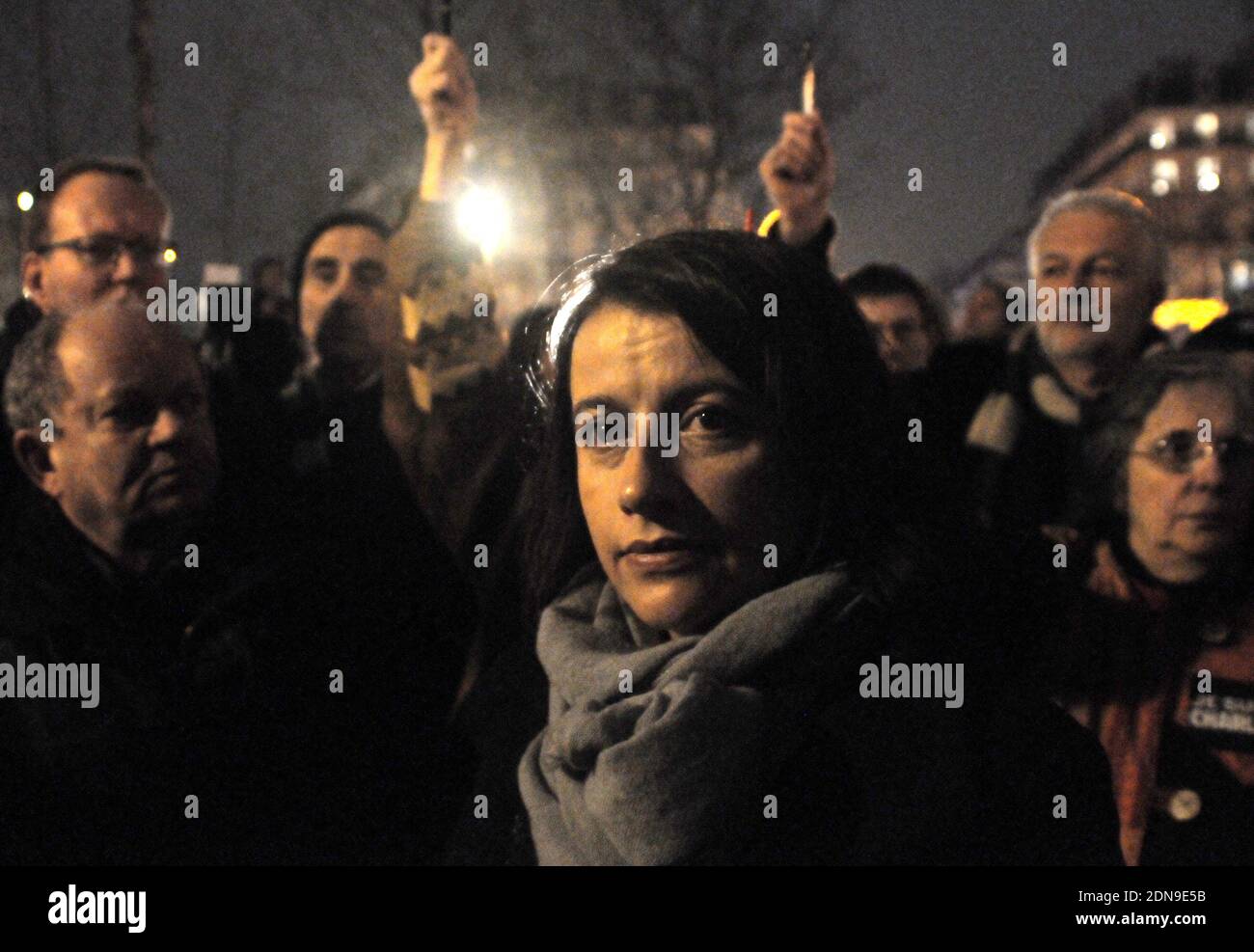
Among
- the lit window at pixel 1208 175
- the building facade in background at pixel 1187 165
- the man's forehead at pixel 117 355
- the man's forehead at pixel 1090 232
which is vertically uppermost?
the lit window at pixel 1208 175

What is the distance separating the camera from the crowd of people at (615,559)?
6.00ft

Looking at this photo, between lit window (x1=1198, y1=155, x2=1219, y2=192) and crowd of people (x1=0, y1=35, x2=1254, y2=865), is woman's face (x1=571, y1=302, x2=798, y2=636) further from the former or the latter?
lit window (x1=1198, y1=155, x2=1219, y2=192)

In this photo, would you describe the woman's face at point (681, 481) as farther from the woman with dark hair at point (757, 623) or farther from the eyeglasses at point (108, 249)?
the eyeglasses at point (108, 249)

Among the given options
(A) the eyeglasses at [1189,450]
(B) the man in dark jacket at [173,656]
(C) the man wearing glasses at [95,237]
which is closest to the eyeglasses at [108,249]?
(C) the man wearing glasses at [95,237]

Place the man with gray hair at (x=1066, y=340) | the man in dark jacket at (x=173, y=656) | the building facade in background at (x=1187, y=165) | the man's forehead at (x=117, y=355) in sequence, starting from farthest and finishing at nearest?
the building facade in background at (x=1187, y=165) < the man with gray hair at (x=1066, y=340) < the man's forehead at (x=117, y=355) < the man in dark jacket at (x=173, y=656)

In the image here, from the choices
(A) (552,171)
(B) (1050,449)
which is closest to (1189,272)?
(A) (552,171)

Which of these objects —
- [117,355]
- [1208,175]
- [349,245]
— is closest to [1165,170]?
[1208,175]

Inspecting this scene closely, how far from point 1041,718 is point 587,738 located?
0.65 meters

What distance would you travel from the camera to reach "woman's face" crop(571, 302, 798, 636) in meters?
1.81

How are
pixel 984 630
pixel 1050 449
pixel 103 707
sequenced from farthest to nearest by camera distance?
pixel 1050 449
pixel 103 707
pixel 984 630

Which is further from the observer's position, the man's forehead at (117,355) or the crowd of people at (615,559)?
the man's forehead at (117,355)

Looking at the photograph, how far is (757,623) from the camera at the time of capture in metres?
1.76
